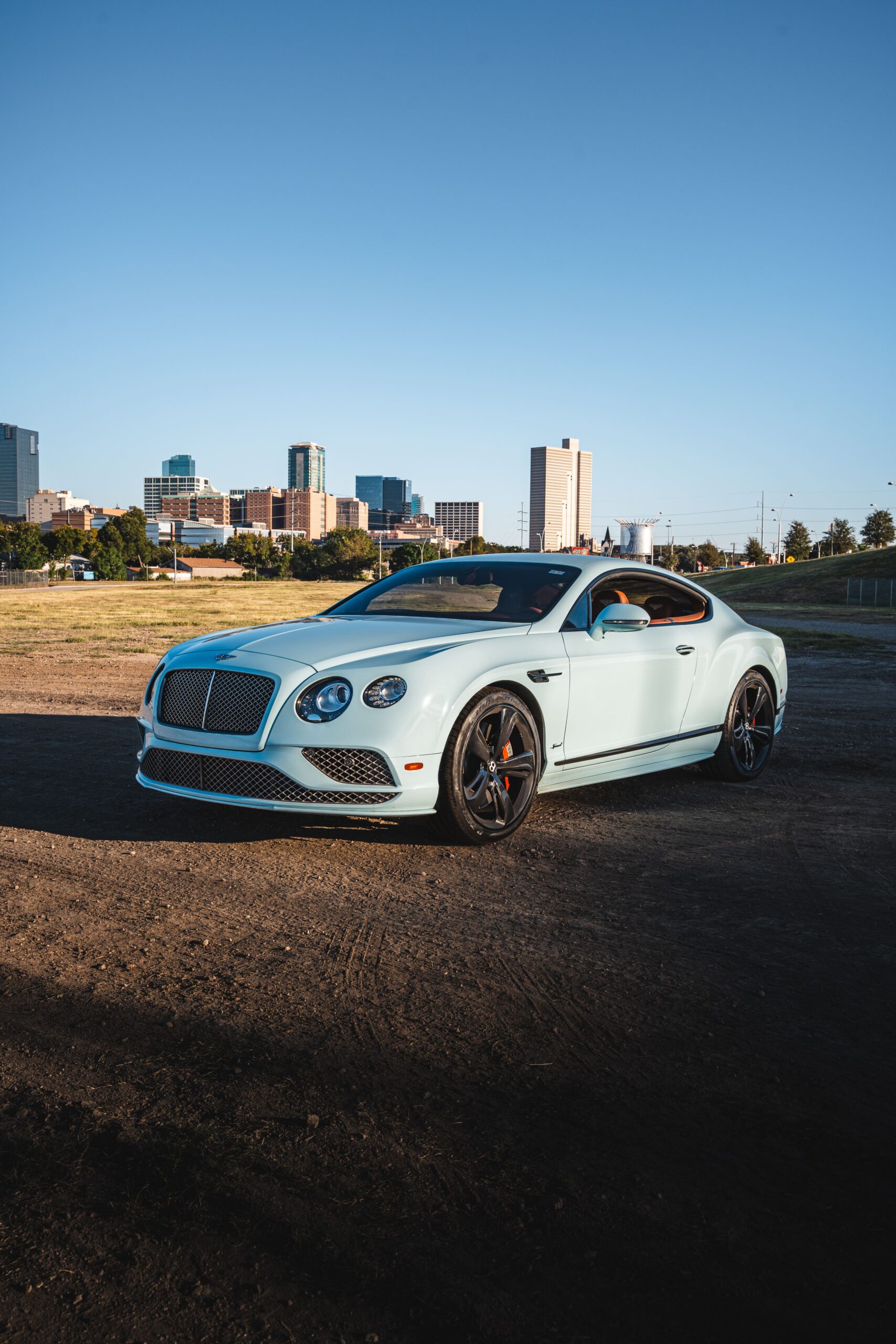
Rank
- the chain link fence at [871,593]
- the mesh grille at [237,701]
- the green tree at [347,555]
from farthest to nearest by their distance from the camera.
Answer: the green tree at [347,555], the chain link fence at [871,593], the mesh grille at [237,701]

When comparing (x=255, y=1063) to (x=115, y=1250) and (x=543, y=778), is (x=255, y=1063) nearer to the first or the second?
(x=115, y=1250)

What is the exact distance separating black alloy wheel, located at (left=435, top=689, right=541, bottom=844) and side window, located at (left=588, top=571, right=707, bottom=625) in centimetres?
131

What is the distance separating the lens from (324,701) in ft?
16.1

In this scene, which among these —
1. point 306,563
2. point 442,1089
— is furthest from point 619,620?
point 306,563

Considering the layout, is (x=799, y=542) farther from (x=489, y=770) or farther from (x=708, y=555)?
(x=489, y=770)

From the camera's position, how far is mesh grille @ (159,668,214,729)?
17.2 feet

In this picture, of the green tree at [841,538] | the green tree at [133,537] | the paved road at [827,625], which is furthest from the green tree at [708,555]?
the paved road at [827,625]

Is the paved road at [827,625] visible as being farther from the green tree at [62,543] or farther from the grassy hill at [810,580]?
the green tree at [62,543]

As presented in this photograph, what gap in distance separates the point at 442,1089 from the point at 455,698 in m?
2.51

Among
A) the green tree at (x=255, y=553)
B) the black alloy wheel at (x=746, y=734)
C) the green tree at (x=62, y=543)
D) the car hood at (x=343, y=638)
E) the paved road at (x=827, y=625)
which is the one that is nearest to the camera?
the car hood at (x=343, y=638)

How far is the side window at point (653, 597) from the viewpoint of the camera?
656 centimetres

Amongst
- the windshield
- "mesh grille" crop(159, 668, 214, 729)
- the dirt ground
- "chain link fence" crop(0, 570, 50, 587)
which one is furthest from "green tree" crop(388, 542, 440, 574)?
the dirt ground

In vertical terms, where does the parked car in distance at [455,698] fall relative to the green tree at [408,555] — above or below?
below

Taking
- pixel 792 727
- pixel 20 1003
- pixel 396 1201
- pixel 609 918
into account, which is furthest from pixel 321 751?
pixel 792 727
